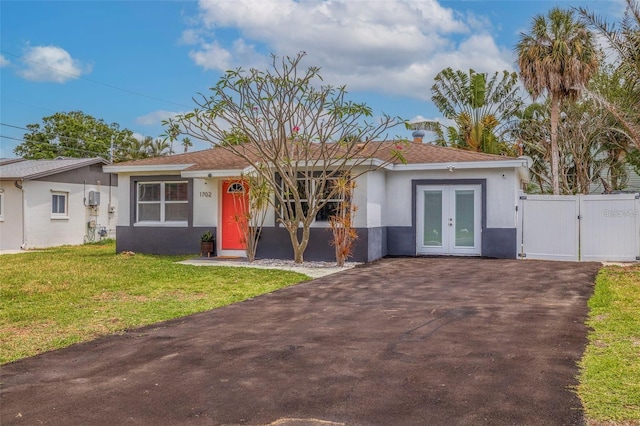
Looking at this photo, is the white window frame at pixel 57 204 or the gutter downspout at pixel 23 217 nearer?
the gutter downspout at pixel 23 217

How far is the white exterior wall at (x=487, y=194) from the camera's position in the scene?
15195mm

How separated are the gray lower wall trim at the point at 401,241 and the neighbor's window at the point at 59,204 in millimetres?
13553

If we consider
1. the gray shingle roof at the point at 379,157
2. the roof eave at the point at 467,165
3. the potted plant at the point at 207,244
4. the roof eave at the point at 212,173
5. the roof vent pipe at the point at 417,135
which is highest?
the roof vent pipe at the point at 417,135

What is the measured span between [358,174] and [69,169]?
13.5m

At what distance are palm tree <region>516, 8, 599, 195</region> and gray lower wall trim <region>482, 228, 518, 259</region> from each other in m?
6.85

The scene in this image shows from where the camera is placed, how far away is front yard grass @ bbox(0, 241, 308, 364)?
6734 millimetres

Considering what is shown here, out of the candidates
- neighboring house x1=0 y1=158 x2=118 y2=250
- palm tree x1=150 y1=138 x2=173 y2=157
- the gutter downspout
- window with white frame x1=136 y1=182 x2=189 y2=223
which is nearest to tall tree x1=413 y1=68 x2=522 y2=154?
window with white frame x1=136 y1=182 x2=189 y2=223

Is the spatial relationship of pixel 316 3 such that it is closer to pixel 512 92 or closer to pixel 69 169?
pixel 69 169

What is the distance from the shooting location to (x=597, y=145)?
86.5ft

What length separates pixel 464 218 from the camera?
1580cm

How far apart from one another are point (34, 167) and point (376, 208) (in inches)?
589

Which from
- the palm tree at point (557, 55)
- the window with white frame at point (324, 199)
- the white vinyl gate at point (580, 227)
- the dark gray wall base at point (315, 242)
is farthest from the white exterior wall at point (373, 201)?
the palm tree at point (557, 55)

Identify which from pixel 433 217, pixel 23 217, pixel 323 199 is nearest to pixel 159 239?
pixel 323 199

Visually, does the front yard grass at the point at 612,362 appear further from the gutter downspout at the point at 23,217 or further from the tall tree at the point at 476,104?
the gutter downspout at the point at 23,217
